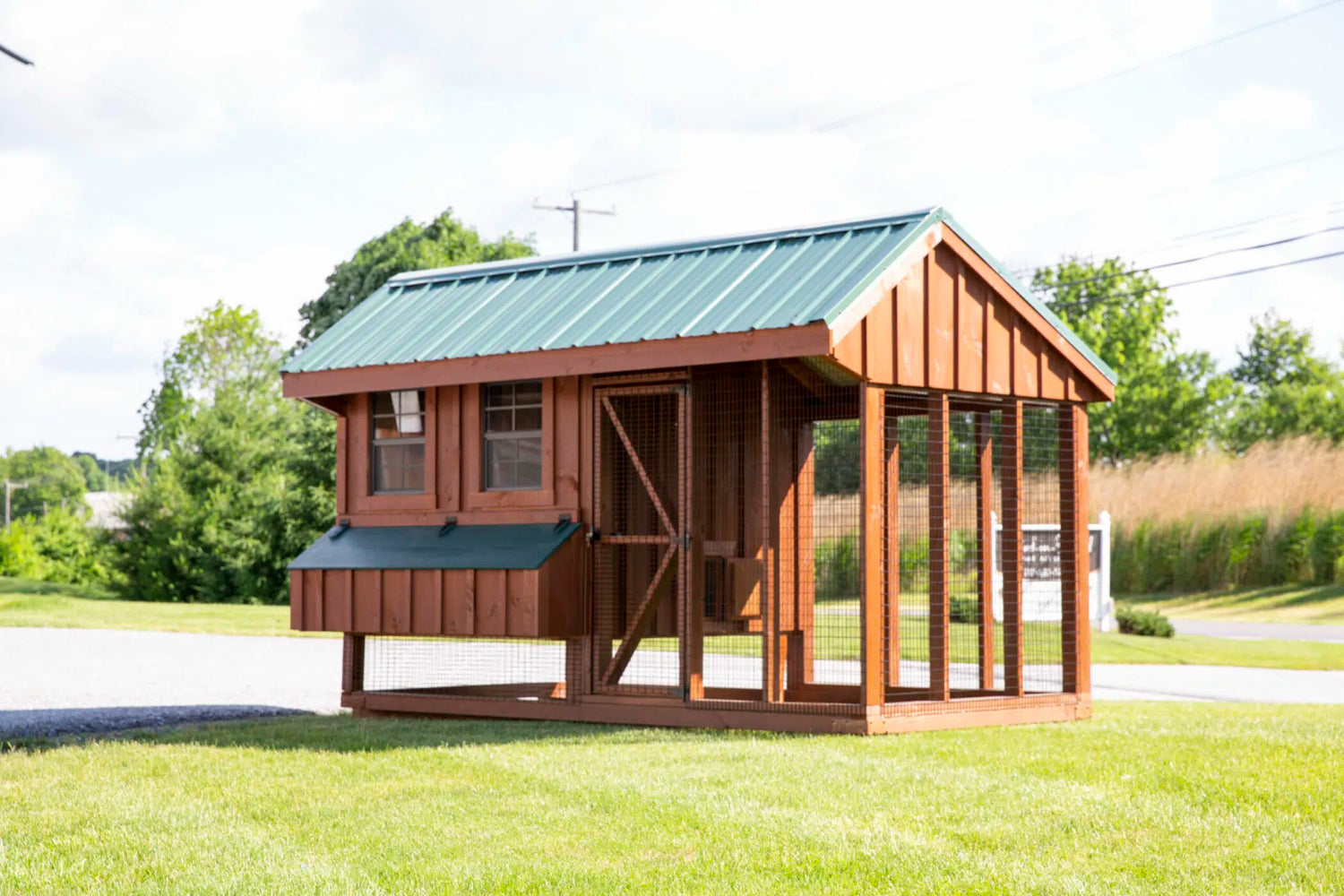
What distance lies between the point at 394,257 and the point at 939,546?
3921cm

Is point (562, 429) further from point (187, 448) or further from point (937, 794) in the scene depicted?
point (187, 448)

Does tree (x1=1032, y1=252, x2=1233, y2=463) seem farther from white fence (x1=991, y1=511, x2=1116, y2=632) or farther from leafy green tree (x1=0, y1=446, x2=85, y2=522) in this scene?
leafy green tree (x1=0, y1=446, x2=85, y2=522)

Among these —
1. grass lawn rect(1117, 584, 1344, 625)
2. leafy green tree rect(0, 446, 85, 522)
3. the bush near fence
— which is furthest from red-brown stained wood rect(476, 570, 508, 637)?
leafy green tree rect(0, 446, 85, 522)

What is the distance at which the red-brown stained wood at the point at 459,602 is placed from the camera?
515 inches

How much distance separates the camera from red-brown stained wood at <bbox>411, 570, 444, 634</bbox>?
521 inches

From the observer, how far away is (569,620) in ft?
42.8

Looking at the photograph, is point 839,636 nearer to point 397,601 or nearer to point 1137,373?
point 397,601

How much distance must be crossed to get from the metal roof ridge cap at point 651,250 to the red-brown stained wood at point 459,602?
319 centimetres

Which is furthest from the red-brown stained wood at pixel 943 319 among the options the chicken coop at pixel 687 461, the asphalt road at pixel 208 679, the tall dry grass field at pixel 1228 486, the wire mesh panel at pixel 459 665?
the tall dry grass field at pixel 1228 486

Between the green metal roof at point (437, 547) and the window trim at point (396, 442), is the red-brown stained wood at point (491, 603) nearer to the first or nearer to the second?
the green metal roof at point (437, 547)

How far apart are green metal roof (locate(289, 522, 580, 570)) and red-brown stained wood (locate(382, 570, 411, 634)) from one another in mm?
90

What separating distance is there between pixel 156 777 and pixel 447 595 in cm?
365

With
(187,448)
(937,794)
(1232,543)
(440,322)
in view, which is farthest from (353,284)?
(937,794)

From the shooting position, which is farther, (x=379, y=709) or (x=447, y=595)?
(x=379, y=709)
